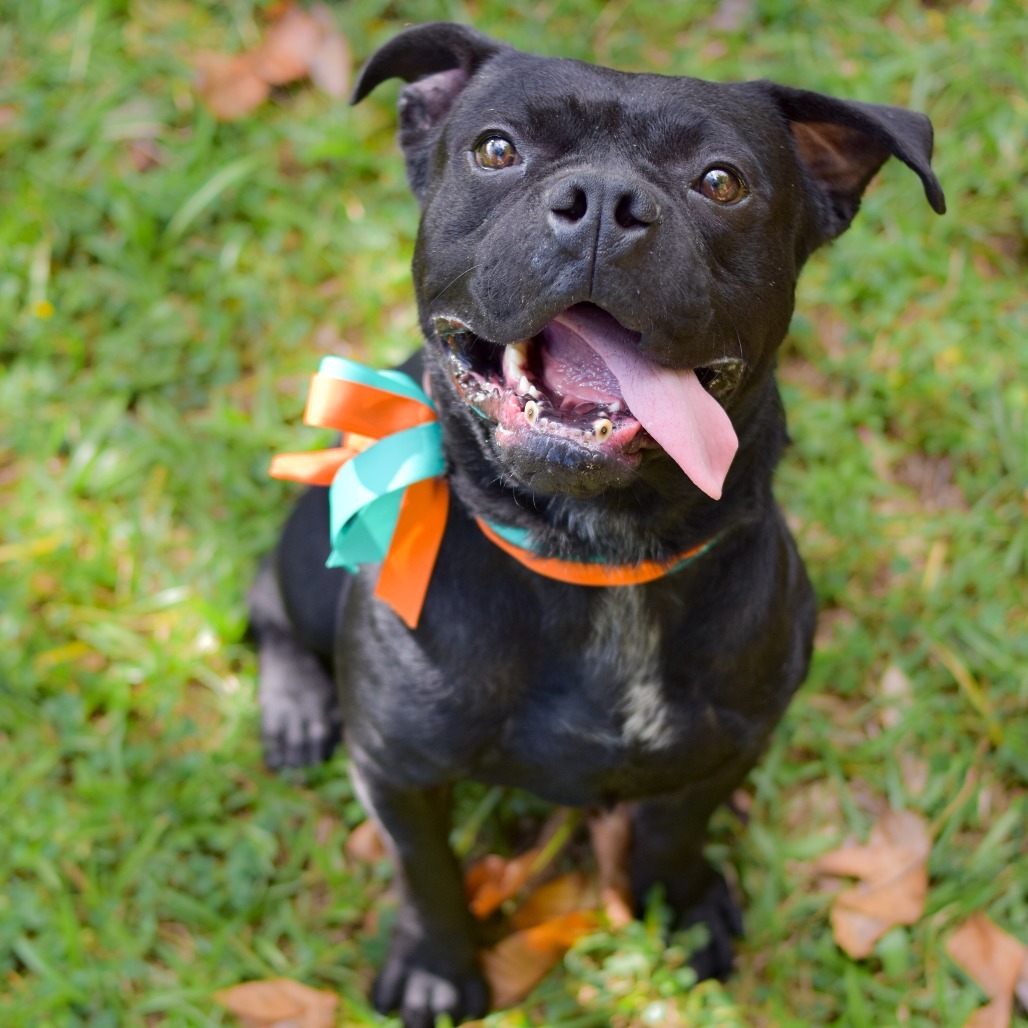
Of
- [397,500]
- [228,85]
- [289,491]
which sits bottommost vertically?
[289,491]

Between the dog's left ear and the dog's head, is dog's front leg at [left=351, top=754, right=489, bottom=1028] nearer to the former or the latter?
the dog's head

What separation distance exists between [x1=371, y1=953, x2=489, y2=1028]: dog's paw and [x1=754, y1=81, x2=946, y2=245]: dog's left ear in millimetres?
2019

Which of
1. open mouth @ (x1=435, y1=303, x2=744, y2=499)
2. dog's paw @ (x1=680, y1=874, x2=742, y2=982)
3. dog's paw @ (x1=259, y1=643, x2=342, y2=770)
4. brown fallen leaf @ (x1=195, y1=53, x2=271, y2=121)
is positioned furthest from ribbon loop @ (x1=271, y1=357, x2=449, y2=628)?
brown fallen leaf @ (x1=195, y1=53, x2=271, y2=121)

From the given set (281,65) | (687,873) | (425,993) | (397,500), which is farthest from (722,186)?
(281,65)

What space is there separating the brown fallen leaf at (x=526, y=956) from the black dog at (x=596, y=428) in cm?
20

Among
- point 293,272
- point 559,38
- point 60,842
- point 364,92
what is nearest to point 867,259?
point 559,38

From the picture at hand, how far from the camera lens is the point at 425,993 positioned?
315 centimetres

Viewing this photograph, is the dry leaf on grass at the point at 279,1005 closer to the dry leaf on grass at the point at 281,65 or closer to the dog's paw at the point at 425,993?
the dog's paw at the point at 425,993

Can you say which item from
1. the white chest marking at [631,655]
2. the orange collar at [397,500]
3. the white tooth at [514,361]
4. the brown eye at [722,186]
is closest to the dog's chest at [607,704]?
the white chest marking at [631,655]

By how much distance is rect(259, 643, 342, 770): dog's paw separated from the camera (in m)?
3.56

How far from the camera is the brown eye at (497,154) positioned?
2.31 meters

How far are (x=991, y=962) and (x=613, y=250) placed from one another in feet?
7.48

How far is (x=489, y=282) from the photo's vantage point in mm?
2139

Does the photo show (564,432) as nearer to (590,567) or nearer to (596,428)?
(596,428)
